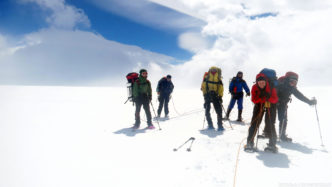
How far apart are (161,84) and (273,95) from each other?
7208mm

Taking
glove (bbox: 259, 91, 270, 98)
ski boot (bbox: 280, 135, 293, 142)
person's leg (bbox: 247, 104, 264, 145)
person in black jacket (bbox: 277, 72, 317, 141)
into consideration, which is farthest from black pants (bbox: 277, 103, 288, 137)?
glove (bbox: 259, 91, 270, 98)

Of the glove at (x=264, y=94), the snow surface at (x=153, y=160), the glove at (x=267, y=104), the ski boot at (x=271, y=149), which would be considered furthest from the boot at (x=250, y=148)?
the glove at (x=264, y=94)

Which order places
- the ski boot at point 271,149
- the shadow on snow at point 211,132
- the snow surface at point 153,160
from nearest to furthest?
1. the snow surface at point 153,160
2. the ski boot at point 271,149
3. the shadow on snow at point 211,132

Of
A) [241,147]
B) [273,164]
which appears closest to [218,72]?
[241,147]

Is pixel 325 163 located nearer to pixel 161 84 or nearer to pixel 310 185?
pixel 310 185

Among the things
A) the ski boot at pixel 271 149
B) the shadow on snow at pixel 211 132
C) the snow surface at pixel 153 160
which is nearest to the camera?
the snow surface at pixel 153 160

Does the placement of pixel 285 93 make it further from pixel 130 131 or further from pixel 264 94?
pixel 130 131

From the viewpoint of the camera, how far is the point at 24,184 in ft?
13.5

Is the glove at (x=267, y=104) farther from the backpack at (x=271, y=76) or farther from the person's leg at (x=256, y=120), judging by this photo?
the backpack at (x=271, y=76)

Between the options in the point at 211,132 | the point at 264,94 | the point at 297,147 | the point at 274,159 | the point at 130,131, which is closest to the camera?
the point at 274,159

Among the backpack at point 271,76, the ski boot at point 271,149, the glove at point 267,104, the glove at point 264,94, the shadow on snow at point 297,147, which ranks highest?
the backpack at point 271,76

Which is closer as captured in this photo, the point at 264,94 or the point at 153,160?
the point at 153,160

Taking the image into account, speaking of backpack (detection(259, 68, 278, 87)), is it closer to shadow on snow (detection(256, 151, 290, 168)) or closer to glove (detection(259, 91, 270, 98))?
glove (detection(259, 91, 270, 98))

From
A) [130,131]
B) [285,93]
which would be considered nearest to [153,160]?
[130,131]
